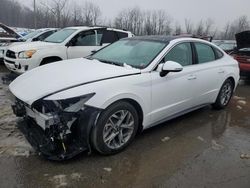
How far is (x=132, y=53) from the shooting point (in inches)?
179

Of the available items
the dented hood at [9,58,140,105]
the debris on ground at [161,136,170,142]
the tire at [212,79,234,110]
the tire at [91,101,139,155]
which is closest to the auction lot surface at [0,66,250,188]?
the debris on ground at [161,136,170,142]

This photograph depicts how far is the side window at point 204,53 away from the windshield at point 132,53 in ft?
3.03

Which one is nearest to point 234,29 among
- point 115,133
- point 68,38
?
point 68,38

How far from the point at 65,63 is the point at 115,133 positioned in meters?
1.50

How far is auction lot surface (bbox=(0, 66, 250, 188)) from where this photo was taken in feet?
10.4

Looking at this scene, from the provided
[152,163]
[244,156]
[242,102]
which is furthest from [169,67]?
[242,102]

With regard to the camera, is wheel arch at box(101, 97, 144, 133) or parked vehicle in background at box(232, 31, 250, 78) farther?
parked vehicle in background at box(232, 31, 250, 78)

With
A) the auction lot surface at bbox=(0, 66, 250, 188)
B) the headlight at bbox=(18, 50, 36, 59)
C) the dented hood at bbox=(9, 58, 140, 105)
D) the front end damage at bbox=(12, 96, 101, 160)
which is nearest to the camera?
the auction lot surface at bbox=(0, 66, 250, 188)

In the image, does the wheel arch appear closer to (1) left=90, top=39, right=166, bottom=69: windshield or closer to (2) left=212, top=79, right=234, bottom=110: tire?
(1) left=90, top=39, right=166, bottom=69: windshield

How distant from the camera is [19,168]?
335 centimetres

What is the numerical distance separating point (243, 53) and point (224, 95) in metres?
4.57

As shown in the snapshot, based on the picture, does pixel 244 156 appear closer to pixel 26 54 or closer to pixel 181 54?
pixel 181 54

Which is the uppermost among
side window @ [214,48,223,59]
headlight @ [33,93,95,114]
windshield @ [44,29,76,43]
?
windshield @ [44,29,76,43]

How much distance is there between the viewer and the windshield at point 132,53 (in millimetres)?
4272
